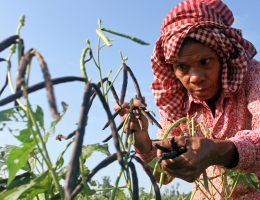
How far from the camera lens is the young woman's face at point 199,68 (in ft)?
5.98

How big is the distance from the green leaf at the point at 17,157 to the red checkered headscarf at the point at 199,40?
1.35 metres

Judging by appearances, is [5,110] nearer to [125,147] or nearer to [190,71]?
[125,147]

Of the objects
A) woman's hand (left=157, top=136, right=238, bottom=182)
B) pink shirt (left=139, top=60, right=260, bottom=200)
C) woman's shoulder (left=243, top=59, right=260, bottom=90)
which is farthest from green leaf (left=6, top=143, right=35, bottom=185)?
woman's shoulder (left=243, top=59, right=260, bottom=90)

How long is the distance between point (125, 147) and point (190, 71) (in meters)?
1.29

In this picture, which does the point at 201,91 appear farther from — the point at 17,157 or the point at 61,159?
the point at 17,157

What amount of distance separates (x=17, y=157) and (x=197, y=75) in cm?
131

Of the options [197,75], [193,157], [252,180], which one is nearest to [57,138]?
[193,157]

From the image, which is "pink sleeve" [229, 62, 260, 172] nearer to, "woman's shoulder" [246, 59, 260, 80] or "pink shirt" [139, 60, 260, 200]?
"pink shirt" [139, 60, 260, 200]

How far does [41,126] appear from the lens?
1.94 feet

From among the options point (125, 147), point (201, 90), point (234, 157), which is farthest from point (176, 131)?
point (125, 147)

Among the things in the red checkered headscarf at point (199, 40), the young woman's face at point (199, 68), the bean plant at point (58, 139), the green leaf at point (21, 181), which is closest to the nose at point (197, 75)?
the young woman's face at point (199, 68)

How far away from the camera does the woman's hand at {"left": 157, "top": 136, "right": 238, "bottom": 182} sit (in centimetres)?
113

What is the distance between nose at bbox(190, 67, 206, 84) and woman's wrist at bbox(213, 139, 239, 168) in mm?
461

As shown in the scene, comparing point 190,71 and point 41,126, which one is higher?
point 190,71
